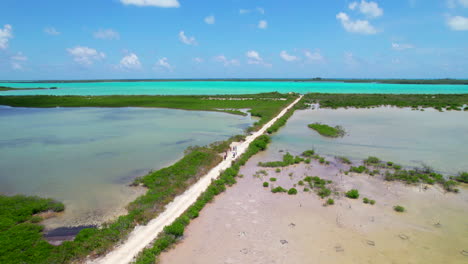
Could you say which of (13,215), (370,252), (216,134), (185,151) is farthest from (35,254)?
(216,134)

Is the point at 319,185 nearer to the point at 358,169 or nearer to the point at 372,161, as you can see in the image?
the point at 358,169

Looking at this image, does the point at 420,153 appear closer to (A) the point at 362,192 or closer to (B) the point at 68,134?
(A) the point at 362,192

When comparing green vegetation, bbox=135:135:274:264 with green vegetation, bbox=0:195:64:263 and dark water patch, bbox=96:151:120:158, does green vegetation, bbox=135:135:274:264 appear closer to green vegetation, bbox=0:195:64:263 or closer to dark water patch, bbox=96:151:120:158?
green vegetation, bbox=0:195:64:263

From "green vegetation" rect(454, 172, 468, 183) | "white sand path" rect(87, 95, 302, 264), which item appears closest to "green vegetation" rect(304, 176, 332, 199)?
"white sand path" rect(87, 95, 302, 264)

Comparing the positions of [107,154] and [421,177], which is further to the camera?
[107,154]

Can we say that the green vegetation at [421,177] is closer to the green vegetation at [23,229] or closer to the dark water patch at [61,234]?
the dark water patch at [61,234]

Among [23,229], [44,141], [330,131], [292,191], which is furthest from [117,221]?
[330,131]

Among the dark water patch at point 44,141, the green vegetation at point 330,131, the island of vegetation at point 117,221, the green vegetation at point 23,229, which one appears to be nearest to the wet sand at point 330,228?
the island of vegetation at point 117,221
